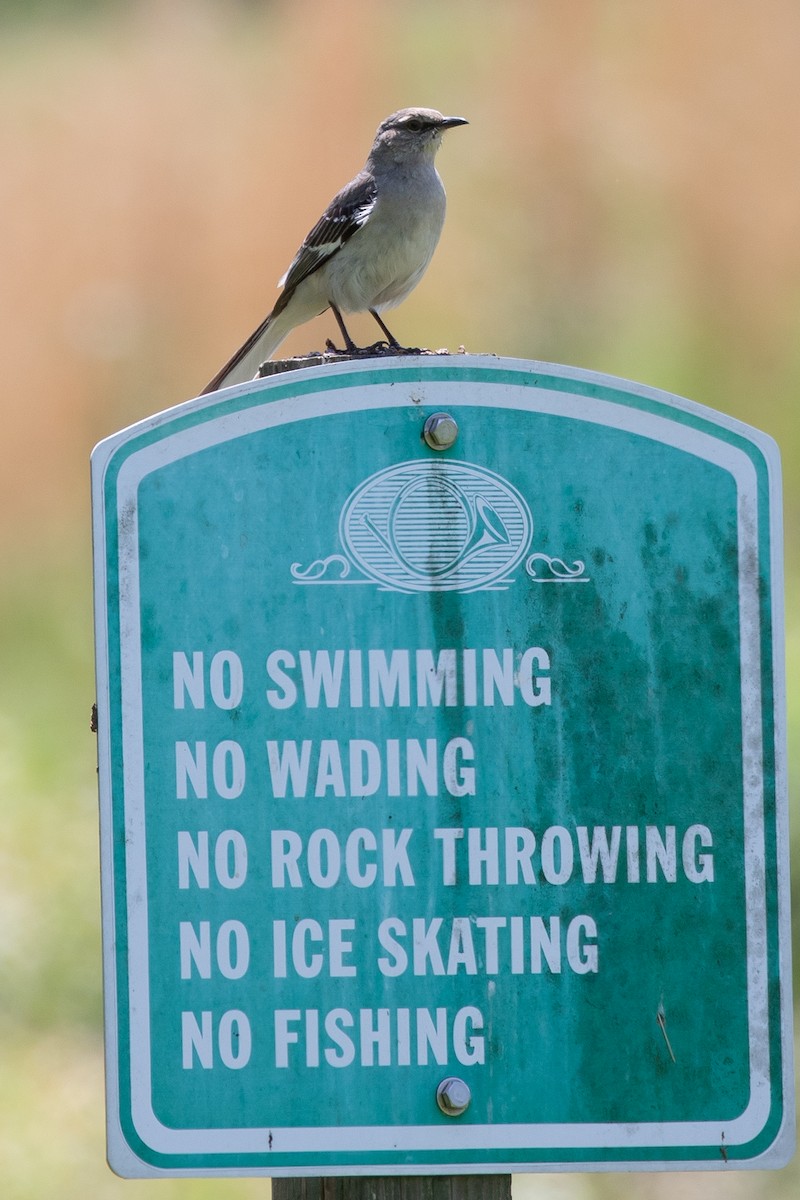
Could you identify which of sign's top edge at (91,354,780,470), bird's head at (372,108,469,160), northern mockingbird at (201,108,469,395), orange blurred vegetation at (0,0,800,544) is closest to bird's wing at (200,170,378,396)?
northern mockingbird at (201,108,469,395)

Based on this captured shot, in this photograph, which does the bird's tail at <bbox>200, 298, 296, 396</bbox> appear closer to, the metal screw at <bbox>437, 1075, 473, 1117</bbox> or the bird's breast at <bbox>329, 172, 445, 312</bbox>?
the bird's breast at <bbox>329, 172, 445, 312</bbox>

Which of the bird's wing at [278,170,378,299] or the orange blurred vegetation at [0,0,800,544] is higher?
the orange blurred vegetation at [0,0,800,544]

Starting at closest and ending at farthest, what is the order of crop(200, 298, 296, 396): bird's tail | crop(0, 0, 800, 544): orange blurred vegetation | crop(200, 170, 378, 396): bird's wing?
1. crop(200, 298, 296, 396): bird's tail
2. crop(200, 170, 378, 396): bird's wing
3. crop(0, 0, 800, 544): orange blurred vegetation

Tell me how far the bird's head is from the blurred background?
8.40 feet

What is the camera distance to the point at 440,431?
1.75 metres

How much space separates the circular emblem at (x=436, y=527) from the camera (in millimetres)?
1756

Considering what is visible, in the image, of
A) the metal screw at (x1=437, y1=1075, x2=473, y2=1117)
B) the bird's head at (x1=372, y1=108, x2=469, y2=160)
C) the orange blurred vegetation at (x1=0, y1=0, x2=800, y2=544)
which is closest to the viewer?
the metal screw at (x1=437, y1=1075, x2=473, y2=1117)

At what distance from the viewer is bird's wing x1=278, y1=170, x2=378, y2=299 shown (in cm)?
379

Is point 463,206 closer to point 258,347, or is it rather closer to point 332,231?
point 332,231

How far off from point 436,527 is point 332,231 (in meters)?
2.27

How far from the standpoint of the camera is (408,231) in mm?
3824

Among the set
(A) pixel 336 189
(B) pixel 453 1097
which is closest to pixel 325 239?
(B) pixel 453 1097

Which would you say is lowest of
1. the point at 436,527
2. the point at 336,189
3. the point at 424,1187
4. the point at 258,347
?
the point at 424,1187

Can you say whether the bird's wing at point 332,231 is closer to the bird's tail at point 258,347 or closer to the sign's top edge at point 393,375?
the bird's tail at point 258,347
